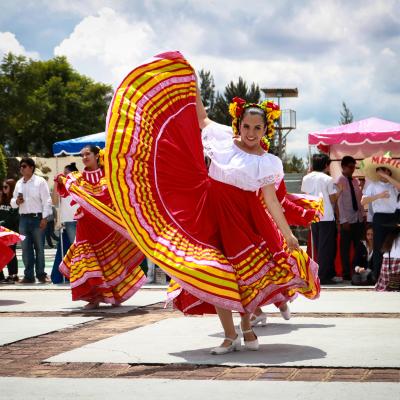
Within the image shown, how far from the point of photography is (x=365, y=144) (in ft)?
53.7

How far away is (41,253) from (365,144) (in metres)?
5.81

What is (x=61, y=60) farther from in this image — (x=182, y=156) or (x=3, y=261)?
(x=182, y=156)

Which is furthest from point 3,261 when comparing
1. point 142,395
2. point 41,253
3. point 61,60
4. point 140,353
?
point 61,60

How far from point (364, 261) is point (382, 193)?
168cm

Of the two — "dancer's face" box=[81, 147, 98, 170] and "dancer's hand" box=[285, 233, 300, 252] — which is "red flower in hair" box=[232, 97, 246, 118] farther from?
"dancer's face" box=[81, 147, 98, 170]

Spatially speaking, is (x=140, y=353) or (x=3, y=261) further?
(x=3, y=261)

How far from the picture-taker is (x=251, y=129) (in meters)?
6.46

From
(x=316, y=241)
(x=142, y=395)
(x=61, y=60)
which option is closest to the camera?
(x=142, y=395)

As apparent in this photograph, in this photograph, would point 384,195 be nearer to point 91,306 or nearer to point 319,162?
point 319,162

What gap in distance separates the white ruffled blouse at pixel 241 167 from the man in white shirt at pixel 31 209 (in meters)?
7.84

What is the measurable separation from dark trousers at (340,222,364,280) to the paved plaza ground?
3875mm

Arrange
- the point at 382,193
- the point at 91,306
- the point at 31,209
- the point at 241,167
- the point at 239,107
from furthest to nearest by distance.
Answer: the point at 31,209
the point at 382,193
the point at 91,306
the point at 239,107
the point at 241,167

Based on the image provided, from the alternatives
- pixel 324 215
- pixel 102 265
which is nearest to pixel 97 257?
pixel 102 265

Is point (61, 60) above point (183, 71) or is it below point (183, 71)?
above
